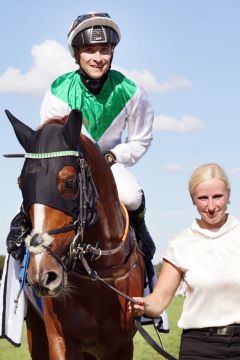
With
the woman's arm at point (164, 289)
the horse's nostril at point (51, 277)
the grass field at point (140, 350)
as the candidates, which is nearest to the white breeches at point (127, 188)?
the horse's nostril at point (51, 277)

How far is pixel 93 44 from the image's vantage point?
7.20m

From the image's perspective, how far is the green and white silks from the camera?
23.5 ft

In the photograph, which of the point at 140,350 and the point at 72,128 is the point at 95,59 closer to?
the point at 72,128

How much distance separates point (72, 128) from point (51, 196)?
1.93ft

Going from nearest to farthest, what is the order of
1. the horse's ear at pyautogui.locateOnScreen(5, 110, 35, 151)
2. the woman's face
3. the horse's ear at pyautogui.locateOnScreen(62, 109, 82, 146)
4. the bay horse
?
1. the woman's face
2. the bay horse
3. the horse's ear at pyautogui.locateOnScreen(62, 109, 82, 146)
4. the horse's ear at pyautogui.locateOnScreen(5, 110, 35, 151)

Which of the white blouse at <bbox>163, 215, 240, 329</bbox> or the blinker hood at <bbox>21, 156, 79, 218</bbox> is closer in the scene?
the white blouse at <bbox>163, 215, 240, 329</bbox>

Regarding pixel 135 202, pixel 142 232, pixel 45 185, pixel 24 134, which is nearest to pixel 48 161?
pixel 45 185

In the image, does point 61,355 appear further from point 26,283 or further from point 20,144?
point 20,144

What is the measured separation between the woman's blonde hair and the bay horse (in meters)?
1.07

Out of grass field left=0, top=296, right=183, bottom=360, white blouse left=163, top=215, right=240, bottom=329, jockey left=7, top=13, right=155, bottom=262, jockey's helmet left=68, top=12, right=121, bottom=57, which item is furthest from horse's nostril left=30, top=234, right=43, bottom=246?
grass field left=0, top=296, right=183, bottom=360

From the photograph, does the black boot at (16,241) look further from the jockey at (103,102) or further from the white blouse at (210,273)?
the white blouse at (210,273)

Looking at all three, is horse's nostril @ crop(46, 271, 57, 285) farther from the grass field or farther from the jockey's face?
the grass field

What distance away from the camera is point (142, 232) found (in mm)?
7098

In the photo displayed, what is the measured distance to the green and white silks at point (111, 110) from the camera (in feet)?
23.5
